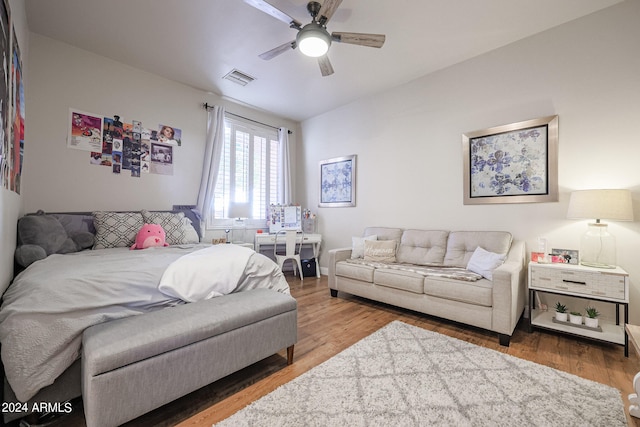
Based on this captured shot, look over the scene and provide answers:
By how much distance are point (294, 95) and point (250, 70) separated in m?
0.86

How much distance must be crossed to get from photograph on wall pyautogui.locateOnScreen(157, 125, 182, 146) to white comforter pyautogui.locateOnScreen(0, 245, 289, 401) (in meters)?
2.17

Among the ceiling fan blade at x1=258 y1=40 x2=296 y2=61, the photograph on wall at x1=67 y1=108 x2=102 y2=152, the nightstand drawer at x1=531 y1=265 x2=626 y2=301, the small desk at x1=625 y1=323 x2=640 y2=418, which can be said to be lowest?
Answer: the small desk at x1=625 y1=323 x2=640 y2=418

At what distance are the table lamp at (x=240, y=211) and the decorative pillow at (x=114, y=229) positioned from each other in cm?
154

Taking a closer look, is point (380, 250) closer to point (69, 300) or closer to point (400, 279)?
point (400, 279)

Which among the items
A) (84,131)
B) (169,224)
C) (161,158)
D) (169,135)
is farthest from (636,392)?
(84,131)

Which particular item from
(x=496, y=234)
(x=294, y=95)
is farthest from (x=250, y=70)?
(x=496, y=234)

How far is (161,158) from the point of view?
3.58 meters

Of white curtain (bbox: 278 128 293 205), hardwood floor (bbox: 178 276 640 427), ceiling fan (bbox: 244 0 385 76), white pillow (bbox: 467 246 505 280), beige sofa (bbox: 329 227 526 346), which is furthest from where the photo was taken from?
white curtain (bbox: 278 128 293 205)

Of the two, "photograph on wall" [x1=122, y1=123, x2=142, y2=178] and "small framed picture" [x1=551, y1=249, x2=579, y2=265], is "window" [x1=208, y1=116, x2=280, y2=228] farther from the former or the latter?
"small framed picture" [x1=551, y1=249, x2=579, y2=265]

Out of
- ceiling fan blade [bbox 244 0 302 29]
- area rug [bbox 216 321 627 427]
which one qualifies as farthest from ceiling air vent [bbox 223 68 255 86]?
area rug [bbox 216 321 627 427]

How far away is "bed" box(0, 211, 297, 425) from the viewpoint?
1.20m

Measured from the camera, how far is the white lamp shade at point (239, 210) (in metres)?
4.35

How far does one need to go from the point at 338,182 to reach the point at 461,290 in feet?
8.61

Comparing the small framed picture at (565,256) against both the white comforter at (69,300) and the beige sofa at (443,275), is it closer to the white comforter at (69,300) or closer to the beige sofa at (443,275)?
the beige sofa at (443,275)
